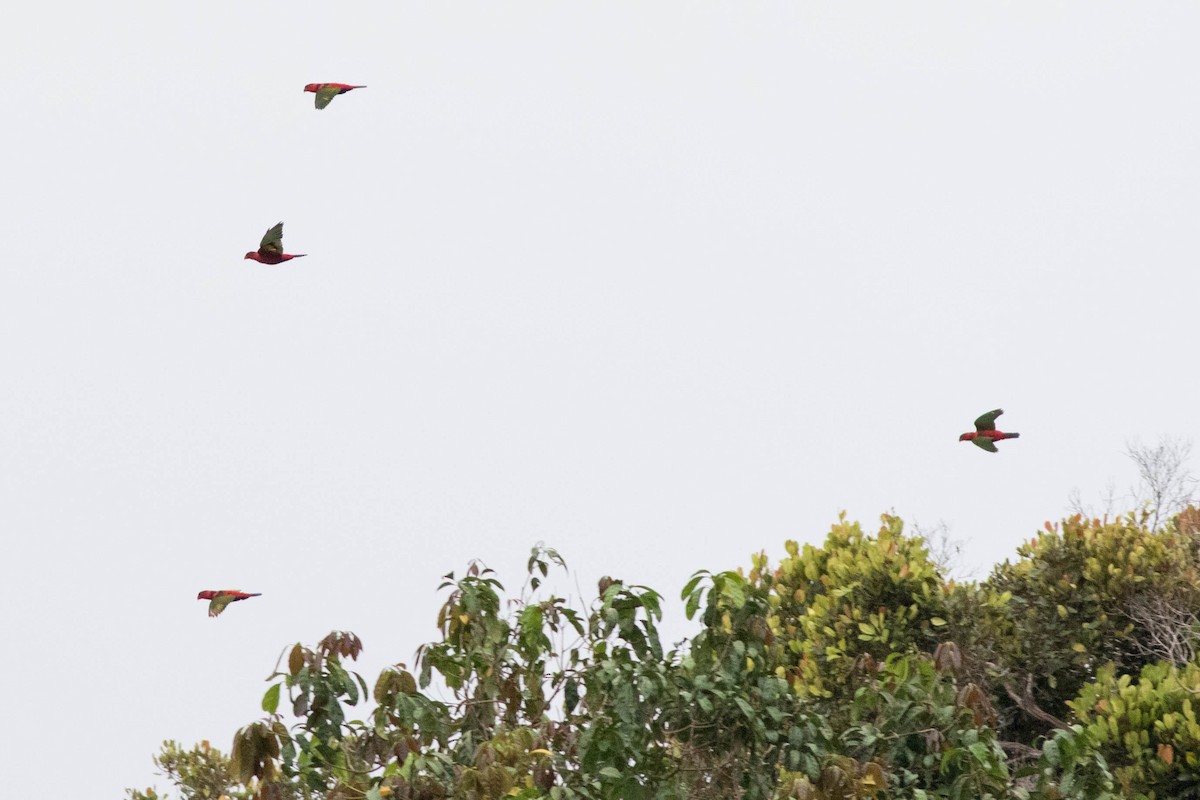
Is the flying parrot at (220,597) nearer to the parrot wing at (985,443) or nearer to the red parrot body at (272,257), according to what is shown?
the red parrot body at (272,257)

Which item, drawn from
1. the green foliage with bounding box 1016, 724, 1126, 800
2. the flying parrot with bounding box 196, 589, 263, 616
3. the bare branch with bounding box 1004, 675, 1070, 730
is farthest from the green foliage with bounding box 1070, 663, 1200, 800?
the flying parrot with bounding box 196, 589, 263, 616

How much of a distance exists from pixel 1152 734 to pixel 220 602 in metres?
6.86

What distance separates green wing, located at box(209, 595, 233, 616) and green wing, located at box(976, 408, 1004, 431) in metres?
4.97

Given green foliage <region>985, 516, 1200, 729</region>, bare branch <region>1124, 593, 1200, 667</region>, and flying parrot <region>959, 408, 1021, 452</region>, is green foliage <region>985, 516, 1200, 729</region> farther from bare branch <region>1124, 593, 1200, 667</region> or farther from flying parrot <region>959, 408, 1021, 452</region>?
flying parrot <region>959, 408, 1021, 452</region>

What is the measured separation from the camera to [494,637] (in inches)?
310

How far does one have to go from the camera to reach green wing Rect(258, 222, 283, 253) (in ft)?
31.2

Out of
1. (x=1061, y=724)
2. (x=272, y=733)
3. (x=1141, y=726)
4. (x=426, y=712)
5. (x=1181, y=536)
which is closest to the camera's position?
(x=272, y=733)

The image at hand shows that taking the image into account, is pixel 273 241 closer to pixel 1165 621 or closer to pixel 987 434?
pixel 987 434

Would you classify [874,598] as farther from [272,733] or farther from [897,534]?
[272,733]

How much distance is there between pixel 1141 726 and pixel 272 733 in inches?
273

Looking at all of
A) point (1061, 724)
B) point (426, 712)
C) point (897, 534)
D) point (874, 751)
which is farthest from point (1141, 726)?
point (426, 712)

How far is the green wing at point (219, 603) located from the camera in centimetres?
820

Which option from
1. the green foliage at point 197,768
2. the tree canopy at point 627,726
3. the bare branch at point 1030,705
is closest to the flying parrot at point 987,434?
the tree canopy at point 627,726

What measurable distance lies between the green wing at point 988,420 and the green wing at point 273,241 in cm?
468
